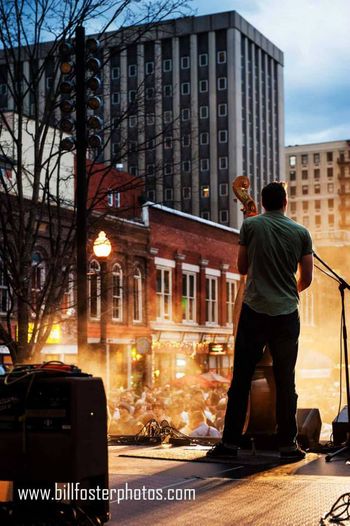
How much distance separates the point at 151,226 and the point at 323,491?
119 ft

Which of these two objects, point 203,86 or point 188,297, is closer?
point 188,297

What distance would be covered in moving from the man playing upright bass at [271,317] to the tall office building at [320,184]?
149650 mm

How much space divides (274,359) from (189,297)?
129ft

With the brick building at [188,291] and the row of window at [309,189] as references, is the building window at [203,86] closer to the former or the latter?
the brick building at [188,291]

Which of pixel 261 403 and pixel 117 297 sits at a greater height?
pixel 117 297

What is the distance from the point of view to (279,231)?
6.51 meters

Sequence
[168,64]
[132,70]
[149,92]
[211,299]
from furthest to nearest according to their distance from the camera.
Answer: [168,64]
[132,70]
[211,299]
[149,92]

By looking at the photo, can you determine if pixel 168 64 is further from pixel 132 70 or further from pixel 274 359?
pixel 274 359

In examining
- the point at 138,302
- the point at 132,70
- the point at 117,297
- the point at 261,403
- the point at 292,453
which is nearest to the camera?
the point at 292,453

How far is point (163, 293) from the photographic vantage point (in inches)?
1687

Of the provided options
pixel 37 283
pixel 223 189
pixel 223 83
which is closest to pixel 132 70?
pixel 223 83

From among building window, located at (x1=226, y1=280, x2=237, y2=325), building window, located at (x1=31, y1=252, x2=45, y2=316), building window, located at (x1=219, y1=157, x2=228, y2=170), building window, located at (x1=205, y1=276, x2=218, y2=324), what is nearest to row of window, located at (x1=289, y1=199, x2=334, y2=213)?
building window, located at (x1=219, y1=157, x2=228, y2=170)

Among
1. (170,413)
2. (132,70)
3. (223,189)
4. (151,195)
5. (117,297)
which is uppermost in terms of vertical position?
(132,70)

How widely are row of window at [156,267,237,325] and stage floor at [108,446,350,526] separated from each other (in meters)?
35.7
